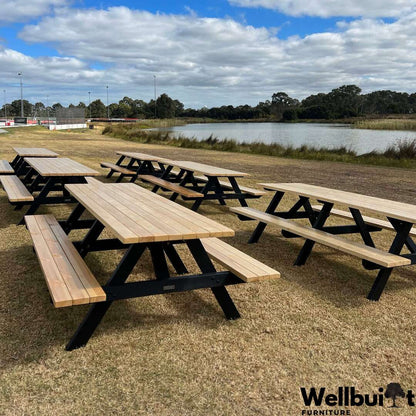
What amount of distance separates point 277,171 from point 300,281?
814cm

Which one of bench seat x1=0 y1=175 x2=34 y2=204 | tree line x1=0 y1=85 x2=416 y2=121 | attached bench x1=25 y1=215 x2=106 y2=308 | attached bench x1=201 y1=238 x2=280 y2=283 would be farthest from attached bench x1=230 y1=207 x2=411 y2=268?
tree line x1=0 y1=85 x2=416 y2=121

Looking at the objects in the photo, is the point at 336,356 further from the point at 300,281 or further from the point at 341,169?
the point at 341,169

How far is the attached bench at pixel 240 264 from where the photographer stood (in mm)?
2705

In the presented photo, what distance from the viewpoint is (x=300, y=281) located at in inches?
144

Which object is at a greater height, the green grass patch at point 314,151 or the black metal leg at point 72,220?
the green grass patch at point 314,151

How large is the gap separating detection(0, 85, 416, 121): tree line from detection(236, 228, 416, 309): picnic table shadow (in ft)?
262

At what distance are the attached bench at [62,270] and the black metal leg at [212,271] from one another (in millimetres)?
677

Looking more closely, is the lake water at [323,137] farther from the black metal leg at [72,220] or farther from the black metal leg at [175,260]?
the black metal leg at [175,260]

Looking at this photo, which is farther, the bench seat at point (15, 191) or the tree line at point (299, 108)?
the tree line at point (299, 108)

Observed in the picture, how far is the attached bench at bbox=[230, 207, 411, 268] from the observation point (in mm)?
3216

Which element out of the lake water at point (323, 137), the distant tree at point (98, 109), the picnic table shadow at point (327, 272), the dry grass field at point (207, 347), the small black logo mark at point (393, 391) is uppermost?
the distant tree at point (98, 109)

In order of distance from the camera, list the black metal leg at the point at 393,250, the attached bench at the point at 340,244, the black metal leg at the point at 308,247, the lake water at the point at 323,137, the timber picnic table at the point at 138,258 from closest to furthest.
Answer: the timber picnic table at the point at 138,258, the attached bench at the point at 340,244, the black metal leg at the point at 393,250, the black metal leg at the point at 308,247, the lake water at the point at 323,137

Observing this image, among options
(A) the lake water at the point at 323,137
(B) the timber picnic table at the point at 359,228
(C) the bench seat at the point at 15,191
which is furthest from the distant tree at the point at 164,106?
(B) the timber picnic table at the point at 359,228

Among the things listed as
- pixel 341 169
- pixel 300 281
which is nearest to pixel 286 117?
pixel 341 169
